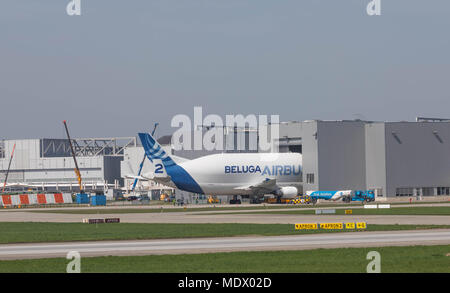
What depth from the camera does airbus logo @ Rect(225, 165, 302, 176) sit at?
415 ft

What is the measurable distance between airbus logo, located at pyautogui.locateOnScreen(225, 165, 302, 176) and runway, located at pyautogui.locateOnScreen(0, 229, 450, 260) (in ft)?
253

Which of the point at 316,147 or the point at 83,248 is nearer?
the point at 83,248

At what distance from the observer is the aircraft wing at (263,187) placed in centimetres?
12738

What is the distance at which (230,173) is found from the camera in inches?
4966

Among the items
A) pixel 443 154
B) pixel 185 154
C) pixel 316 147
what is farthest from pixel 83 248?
pixel 185 154

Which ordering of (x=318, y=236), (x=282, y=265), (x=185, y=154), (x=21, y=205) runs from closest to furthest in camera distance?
(x=282, y=265) < (x=318, y=236) < (x=21, y=205) < (x=185, y=154)

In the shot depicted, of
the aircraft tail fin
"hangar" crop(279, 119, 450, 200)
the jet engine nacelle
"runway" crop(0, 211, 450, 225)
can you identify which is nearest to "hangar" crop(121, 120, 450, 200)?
"hangar" crop(279, 119, 450, 200)

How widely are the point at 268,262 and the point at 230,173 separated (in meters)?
92.6

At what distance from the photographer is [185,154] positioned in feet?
501

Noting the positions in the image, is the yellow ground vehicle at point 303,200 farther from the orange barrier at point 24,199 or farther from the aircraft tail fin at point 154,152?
the orange barrier at point 24,199

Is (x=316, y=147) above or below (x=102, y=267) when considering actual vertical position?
above

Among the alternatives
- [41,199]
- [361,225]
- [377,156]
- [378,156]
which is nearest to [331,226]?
[361,225]
